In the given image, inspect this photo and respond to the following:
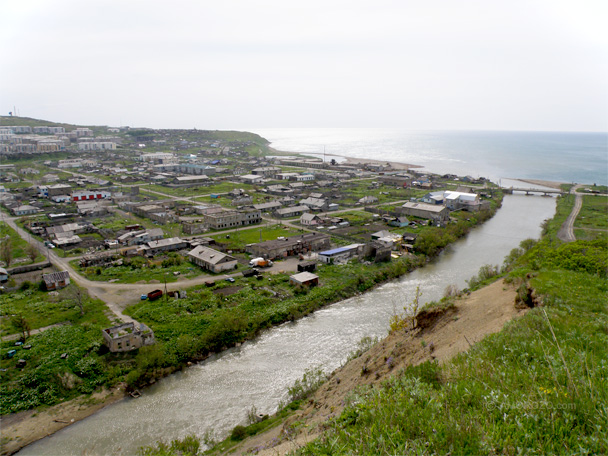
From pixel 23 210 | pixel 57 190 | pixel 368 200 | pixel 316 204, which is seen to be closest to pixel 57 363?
pixel 316 204

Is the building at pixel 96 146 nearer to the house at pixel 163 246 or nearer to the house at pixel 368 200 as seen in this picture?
the house at pixel 368 200

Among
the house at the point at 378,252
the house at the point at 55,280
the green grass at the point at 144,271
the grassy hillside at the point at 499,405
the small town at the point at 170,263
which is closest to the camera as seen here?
the grassy hillside at the point at 499,405

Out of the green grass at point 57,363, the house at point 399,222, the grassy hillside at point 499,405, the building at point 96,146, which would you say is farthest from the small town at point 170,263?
the building at point 96,146

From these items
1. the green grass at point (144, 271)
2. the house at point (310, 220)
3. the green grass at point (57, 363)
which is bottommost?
the green grass at point (57, 363)

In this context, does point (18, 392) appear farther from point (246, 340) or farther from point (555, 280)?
point (555, 280)

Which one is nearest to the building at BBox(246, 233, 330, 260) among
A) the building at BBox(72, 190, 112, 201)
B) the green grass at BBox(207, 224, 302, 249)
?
the green grass at BBox(207, 224, 302, 249)

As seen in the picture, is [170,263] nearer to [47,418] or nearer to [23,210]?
[47,418]

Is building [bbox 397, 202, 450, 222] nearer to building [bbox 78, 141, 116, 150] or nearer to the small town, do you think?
the small town

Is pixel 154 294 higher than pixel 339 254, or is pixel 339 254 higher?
pixel 339 254
